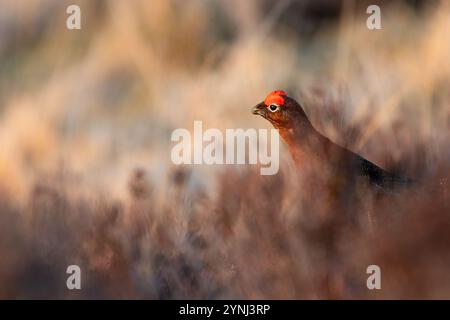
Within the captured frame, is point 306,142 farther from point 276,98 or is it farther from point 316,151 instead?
point 276,98

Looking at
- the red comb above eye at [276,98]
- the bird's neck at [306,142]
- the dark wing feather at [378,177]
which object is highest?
the red comb above eye at [276,98]

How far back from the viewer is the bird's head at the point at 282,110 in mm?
2705

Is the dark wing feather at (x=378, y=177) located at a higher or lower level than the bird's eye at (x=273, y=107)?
lower

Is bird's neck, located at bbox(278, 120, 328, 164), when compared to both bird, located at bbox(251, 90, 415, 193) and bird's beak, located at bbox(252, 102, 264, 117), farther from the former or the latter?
bird's beak, located at bbox(252, 102, 264, 117)

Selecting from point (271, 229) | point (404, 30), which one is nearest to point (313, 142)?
point (271, 229)

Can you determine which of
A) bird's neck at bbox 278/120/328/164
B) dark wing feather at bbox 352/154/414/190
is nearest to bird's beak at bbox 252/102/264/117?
bird's neck at bbox 278/120/328/164

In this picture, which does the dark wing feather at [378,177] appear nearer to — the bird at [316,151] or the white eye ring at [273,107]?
the bird at [316,151]

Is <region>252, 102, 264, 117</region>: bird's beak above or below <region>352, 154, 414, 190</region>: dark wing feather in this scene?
above

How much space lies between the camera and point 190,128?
107 inches

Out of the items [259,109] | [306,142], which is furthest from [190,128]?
[306,142]

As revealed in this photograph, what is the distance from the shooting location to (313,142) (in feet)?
8.86

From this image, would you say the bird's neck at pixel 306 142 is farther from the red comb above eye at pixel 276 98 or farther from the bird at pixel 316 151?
the red comb above eye at pixel 276 98

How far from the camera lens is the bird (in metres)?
2.68

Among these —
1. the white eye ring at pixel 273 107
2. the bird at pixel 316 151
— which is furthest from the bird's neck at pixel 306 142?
the white eye ring at pixel 273 107
